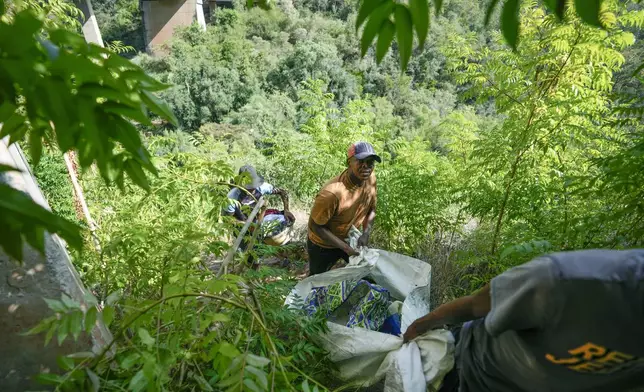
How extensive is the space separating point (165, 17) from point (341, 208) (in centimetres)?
3479

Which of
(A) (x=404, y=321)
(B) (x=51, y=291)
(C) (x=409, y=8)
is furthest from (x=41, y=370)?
(C) (x=409, y=8)

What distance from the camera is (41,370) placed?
4.86ft

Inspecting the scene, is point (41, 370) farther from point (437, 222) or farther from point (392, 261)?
point (437, 222)

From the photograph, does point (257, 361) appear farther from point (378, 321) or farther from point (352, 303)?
point (352, 303)

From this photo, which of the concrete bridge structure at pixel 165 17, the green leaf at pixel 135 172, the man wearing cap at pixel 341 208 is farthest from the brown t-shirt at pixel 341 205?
the concrete bridge structure at pixel 165 17

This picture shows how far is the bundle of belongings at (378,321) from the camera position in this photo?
1.67m

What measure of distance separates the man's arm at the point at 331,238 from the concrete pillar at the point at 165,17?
32.9m

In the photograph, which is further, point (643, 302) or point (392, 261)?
point (392, 261)

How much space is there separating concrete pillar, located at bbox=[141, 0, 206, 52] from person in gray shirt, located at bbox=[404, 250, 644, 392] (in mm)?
34716

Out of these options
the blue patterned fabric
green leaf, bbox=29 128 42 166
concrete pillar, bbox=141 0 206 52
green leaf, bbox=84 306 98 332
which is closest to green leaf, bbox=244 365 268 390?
green leaf, bbox=84 306 98 332

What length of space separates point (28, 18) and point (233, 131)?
78.7 ft

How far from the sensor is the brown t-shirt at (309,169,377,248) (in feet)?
9.83

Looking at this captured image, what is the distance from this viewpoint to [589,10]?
1.95 feet

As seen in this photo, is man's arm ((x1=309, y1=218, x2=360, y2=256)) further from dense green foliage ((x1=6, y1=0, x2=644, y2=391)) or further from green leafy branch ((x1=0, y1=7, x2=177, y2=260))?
green leafy branch ((x1=0, y1=7, x2=177, y2=260))
